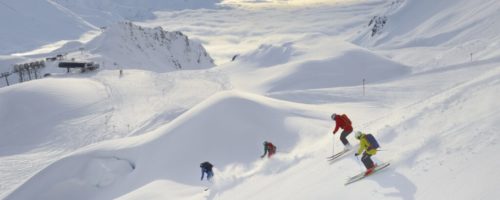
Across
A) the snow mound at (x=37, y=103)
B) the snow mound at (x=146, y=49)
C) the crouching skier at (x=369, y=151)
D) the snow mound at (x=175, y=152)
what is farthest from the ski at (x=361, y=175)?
the snow mound at (x=146, y=49)

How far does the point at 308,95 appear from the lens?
47.2 meters

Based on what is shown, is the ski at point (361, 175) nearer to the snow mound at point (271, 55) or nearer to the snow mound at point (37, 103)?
the snow mound at point (37, 103)

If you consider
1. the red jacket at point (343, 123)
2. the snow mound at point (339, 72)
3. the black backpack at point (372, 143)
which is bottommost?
the black backpack at point (372, 143)

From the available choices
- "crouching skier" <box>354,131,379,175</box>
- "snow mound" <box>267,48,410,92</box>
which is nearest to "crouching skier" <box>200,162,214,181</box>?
"crouching skier" <box>354,131,379,175</box>

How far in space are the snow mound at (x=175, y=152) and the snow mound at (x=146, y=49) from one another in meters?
92.0

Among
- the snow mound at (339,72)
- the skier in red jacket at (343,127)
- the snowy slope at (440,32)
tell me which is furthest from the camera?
the snowy slope at (440,32)

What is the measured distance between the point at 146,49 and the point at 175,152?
127510mm

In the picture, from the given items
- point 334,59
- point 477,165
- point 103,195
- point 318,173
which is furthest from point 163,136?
point 334,59

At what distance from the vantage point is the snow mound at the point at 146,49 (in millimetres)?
132750

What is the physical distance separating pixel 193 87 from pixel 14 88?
22.8m

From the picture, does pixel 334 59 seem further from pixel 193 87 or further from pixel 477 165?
pixel 477 165

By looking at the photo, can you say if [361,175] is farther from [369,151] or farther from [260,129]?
[260,129]

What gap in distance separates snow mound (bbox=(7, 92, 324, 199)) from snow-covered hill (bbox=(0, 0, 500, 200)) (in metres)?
0.08

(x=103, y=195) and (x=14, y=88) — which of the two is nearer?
(x=103, y=195)
